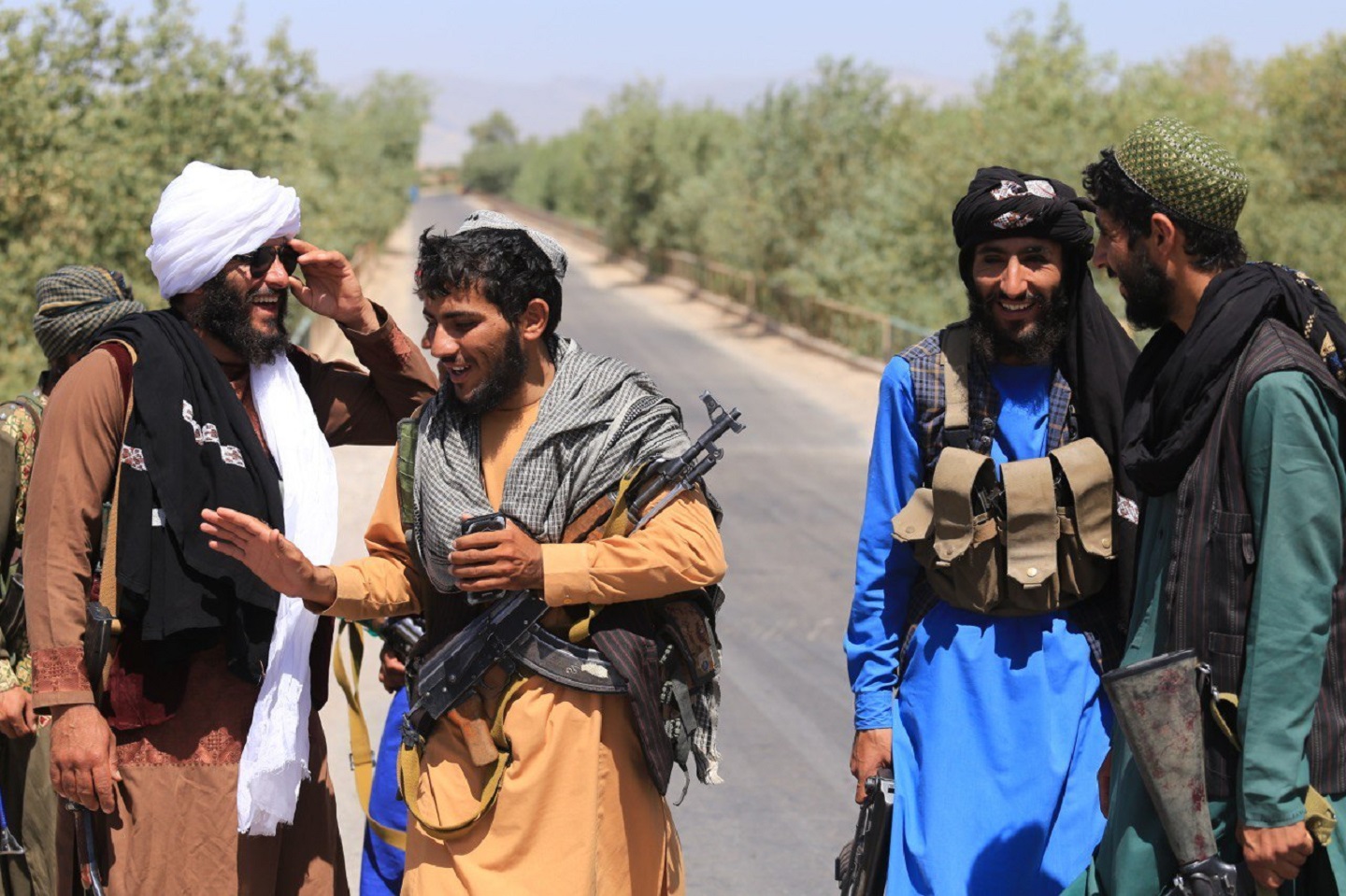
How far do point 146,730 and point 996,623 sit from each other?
5.79ft

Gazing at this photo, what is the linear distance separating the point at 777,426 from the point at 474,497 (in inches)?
582

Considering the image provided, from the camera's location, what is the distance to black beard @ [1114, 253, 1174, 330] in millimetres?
2967

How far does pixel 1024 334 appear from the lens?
3451 millimetres

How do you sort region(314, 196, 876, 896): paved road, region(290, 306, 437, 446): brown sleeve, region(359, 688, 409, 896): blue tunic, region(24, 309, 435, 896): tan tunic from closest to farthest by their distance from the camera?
region(24, 309, 435, 896): tan tunic < region(290, 306, 437, 446): brown sleeve < region(359, 688, 409, 896): blue tunic < region(314, 196, 876, 896): paved road

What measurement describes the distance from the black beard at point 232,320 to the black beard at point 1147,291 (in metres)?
1.79

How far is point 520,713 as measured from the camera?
321cm

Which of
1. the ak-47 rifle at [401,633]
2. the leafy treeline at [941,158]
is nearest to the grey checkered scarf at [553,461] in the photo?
the ak-47 rifle at [401,633]

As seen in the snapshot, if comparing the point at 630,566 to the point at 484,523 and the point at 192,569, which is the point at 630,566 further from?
the point at 192,569

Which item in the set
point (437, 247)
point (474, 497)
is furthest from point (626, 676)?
point (437, 247)

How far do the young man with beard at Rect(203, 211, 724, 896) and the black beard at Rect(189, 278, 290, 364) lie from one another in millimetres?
474

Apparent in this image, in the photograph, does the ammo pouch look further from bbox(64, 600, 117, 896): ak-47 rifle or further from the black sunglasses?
bbox(64, 600, 117, 896): ak-47 rifle

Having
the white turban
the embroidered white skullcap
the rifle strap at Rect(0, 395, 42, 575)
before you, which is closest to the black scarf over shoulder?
the white turban

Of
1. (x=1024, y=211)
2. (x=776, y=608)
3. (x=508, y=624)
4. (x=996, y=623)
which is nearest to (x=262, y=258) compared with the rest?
(x=508, y=624)

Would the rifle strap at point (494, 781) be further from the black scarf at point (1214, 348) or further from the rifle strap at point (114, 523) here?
the black scarf at point (1214, 348)
